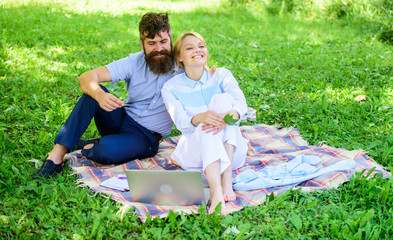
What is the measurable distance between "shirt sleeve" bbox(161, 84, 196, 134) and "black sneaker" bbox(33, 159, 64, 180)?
3.39 ft

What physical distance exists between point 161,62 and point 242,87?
2.22 metres

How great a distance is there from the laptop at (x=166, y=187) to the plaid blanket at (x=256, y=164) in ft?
0.18

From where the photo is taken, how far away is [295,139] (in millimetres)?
4125

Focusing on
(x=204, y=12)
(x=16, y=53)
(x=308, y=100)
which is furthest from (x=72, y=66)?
(x=204, y=12)

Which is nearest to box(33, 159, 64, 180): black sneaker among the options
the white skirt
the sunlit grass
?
the white skirt

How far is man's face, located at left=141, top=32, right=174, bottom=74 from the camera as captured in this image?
3.53m

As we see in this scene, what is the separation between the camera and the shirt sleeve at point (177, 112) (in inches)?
125

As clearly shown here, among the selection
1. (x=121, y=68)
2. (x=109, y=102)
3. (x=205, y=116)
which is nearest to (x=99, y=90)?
(x=109, y=102)

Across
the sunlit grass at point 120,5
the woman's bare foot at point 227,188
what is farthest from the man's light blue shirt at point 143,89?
the sunlit grass at point 120,5

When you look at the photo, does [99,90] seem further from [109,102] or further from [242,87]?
[242,87]

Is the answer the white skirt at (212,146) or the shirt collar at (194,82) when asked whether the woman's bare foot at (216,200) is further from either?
the shirt collar at (194,82)

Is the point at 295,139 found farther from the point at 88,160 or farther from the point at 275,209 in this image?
the point at 88,160

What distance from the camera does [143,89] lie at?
3.66 m

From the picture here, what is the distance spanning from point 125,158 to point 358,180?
1909 mm
